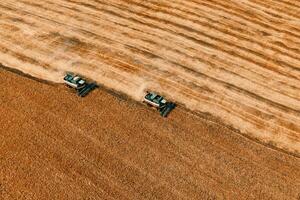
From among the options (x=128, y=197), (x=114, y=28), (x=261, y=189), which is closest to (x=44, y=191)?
(x=128, y=197)

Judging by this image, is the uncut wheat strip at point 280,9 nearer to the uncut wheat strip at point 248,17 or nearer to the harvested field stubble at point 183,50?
the harvested field stubble at point 183,50

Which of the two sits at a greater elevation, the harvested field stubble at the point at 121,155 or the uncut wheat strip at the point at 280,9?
the uncut wheat strip at the point at 280,9

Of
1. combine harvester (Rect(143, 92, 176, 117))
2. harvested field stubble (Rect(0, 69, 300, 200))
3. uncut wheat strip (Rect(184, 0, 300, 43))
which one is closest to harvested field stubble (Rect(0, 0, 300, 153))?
uncut wheat strip (Rect(184, 0, 300, 43))

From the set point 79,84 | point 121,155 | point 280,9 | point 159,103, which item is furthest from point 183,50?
point 121,155

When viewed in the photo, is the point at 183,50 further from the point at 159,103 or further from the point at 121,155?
the point at 121,155

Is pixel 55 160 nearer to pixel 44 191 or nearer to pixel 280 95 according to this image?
pixel 44 191

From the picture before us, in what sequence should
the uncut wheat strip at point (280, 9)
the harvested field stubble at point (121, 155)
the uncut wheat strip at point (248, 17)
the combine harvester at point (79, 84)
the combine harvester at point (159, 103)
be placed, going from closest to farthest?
the harvested field stubble at point (121, 155) → the combine harvester at point (159, 103) → the combine harvester at point (79, 84) → the uncut wheat strip at point (248, 17) → the uncut wheat strip at point (280, 9)

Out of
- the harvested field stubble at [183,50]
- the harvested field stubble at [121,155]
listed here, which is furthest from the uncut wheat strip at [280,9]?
the harvested field stubble at [121,155]
